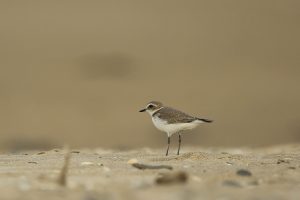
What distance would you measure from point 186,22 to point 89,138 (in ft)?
40.4

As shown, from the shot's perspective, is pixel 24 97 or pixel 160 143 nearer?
pixel 160 143

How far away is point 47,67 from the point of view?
27.6 meters

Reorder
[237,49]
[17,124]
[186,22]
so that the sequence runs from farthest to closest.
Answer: [186,22] < [237,49] < [17,124]

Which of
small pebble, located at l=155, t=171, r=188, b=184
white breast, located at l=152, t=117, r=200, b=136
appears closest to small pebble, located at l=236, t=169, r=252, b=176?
small pebble, located at l=155, t=171, r=188, b=184

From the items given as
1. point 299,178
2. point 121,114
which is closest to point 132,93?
point 121,114

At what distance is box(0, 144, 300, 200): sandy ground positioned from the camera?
7543mm

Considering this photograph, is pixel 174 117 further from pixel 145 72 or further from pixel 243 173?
pixel 145 72

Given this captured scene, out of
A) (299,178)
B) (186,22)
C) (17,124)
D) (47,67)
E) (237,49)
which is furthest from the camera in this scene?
(186,22)

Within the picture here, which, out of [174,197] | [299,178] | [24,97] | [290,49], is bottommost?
[174,197]

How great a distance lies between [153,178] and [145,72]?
18.7 metres

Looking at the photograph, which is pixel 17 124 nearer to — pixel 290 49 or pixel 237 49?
pixel 237 49

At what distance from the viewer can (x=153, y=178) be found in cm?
873

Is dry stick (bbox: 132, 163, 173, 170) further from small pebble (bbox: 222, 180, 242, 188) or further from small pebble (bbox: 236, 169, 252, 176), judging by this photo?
small pebble (bbox: 222, 180, 242, 188)

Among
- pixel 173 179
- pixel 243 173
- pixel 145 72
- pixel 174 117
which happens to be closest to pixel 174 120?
pixel 174 117
